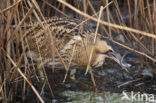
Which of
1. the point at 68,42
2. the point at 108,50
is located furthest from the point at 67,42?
the point at 108,50

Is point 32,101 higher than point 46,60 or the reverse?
the reverse

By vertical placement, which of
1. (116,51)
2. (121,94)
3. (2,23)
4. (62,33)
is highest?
(2,23)

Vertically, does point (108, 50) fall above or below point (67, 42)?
below

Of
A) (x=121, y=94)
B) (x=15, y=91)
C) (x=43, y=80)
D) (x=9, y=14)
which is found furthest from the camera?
(x=43, y=80)

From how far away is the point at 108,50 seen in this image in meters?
3.29

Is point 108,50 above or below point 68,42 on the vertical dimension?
below

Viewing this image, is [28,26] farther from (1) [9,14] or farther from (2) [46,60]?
(1) [9,14]

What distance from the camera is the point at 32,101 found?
2.94 metres

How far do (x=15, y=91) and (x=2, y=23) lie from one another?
2.44ft

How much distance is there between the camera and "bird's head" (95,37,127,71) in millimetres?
3239

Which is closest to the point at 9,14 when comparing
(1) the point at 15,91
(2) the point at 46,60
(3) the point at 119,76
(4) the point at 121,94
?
(1) the point at 15,91

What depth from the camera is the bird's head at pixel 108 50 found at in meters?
3.24

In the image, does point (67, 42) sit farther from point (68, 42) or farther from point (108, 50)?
point (108, 50)

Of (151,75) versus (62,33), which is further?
(151,75)
